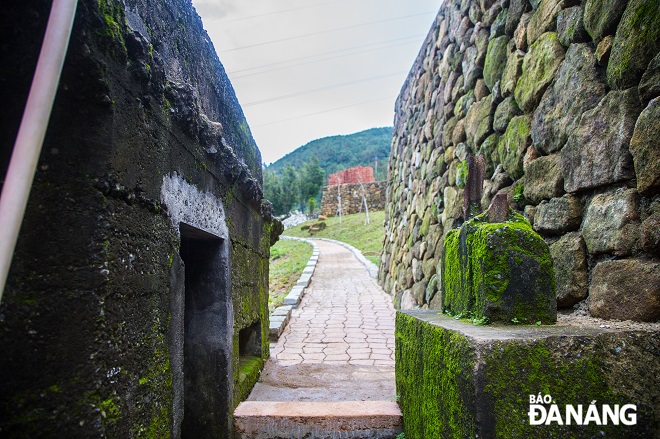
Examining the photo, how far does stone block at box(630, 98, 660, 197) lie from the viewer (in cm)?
183

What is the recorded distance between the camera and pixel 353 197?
31766mm

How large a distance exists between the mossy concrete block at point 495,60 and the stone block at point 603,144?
5.44 feet

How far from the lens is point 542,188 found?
9.55 ft

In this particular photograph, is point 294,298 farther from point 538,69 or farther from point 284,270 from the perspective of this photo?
point 538,69

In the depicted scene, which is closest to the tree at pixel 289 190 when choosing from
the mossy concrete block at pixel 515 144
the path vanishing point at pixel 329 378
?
the path vanishing point at pixel 329 378

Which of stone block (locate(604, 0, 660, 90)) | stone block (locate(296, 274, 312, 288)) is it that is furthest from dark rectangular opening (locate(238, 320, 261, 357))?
stone block (locate(296, 274, 312, 288))

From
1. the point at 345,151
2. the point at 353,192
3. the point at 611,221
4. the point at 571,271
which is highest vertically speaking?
the point at 345,151

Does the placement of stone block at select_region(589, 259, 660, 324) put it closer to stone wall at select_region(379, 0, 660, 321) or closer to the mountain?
stone wall at select_region(379, 0, 660, 321)

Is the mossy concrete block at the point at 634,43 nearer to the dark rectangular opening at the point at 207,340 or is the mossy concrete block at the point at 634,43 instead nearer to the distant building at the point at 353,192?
the dark rectangular opening at the point at 207,340

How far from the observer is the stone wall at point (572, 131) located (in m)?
1.94

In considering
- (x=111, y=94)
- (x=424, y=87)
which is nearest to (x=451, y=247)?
(x=111, y=94)

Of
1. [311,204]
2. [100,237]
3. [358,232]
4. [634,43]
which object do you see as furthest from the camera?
[311,204]

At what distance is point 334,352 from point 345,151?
60.4 metres

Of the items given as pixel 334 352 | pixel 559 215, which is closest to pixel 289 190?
pixel 334 352
